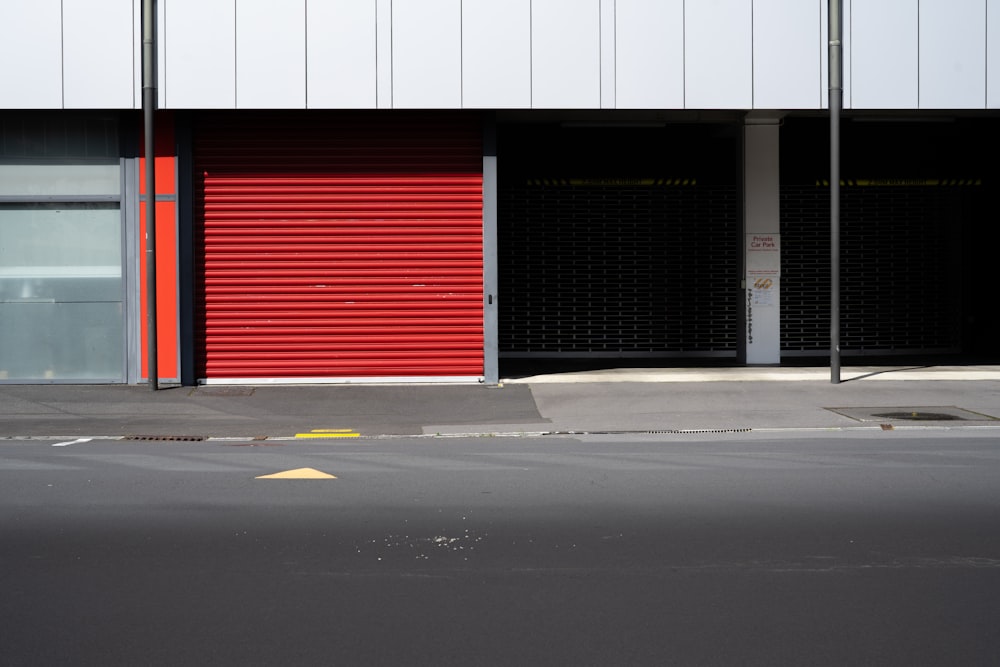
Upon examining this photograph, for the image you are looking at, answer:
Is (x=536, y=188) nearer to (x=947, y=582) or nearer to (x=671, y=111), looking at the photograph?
(x=671, y=111)

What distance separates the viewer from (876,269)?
22.3 meters

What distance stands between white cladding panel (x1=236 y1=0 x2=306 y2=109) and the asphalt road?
298 inches

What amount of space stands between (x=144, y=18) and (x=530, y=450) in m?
8.92

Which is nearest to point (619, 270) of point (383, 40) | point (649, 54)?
point (649, 54)

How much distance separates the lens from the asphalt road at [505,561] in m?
4.77

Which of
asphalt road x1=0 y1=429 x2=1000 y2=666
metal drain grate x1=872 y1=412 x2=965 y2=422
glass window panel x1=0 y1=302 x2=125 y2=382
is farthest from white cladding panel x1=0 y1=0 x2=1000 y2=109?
asphalt road x1=0 y1=429 x2=1000 y2=666

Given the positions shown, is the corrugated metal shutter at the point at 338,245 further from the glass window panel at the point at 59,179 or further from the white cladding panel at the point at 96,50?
the white cladding panel at the point at 96,50

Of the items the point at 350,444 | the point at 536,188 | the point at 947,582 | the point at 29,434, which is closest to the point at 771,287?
the point at 536,188

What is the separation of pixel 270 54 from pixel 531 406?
6.06m

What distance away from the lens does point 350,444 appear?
11.5 meters

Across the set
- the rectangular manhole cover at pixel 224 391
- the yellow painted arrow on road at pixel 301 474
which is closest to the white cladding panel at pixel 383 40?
the rectangular manhole cover at pixel 224 391

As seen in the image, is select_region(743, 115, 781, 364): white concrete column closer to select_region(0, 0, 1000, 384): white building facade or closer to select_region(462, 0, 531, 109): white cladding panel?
select_region(0, 0, 1000, 384): white building facade

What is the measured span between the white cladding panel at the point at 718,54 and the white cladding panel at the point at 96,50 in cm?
757

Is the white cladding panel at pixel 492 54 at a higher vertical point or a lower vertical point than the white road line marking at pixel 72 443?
higher
